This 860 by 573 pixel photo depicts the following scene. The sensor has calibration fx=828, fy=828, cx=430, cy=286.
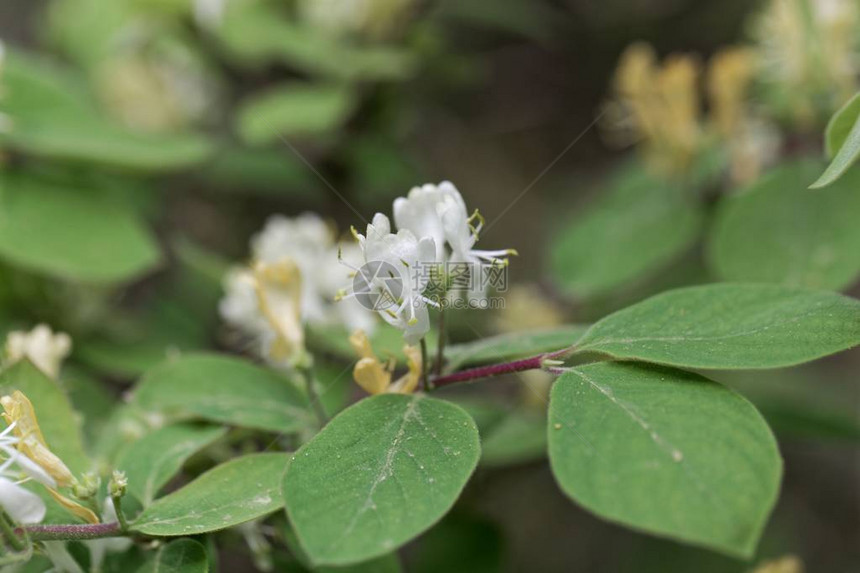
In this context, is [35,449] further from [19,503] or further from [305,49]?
[305,49]

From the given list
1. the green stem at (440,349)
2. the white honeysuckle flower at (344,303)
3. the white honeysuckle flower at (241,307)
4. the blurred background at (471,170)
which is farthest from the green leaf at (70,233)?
the green stem at (440,349)

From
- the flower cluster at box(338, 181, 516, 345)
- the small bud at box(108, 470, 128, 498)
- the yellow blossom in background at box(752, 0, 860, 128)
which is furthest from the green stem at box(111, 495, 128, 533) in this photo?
the yellow blossom in background at box(752, 0, 860, 128)

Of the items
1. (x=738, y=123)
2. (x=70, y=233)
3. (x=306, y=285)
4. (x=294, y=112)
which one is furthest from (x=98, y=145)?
(x=738, y=123)

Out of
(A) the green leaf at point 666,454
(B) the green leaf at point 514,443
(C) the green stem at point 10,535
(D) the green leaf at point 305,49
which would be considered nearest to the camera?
(A) the green leaf at point 666,454

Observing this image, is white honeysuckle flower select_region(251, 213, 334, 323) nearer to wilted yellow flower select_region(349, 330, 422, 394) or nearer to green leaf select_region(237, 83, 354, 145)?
green leaf select_region(237, 83, 354, 145)

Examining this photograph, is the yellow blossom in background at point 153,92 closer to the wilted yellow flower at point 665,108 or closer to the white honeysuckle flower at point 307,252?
the white honeysuckle flower at point 307,252
